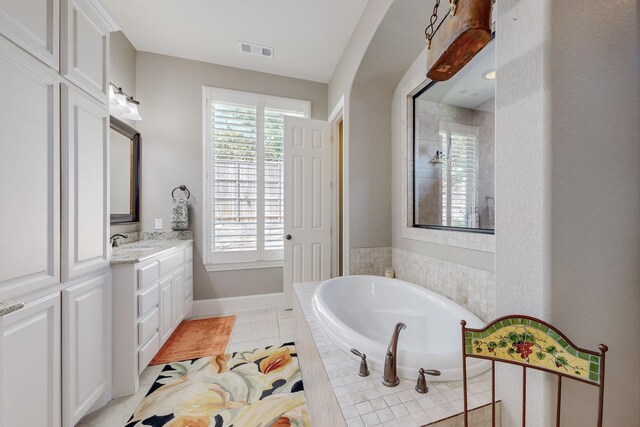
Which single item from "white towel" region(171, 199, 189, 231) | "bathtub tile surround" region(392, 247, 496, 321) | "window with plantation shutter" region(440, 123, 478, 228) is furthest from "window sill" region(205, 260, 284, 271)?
"window with plantation shutter" region(440, 123, 478, 228)

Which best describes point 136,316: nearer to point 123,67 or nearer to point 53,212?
point 53,212

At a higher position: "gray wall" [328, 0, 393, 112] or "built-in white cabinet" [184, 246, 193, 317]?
"gray wall" [328, 0, 393, 112]

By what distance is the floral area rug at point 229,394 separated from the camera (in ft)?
4.38

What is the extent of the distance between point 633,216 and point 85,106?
2491 millimetres

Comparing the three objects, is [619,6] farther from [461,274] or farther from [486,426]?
[486,426]

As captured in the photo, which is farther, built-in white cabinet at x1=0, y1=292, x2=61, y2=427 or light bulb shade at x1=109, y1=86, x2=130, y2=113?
light bulb shade at x1=109, y1=86, x2=130, y2=113

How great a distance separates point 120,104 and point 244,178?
1.26m

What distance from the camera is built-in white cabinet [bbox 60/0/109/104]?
1.19 meters

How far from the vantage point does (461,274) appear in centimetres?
153

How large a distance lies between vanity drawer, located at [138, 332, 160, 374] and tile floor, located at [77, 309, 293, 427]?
5.3 inches

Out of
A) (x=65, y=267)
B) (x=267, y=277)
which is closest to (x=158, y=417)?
(x=65, y=267)

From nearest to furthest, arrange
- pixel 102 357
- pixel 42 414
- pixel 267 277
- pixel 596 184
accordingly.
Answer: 1. pixel 596 184
2. pixel 42 414
3. pixel 102 357
4. pixel 267 277

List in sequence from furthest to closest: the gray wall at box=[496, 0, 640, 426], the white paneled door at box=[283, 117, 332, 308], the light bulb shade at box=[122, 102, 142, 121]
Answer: the white paneled door at box=[283, 117, 332, 308]
the light bulb shade at box=[122, 102, 142, 121]
the gray wall at box=[496, 0, 640, 426]

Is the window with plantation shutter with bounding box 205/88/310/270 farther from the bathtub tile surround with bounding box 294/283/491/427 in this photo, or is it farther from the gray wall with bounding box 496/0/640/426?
the gray wall with bounding box 496/0/640/426
